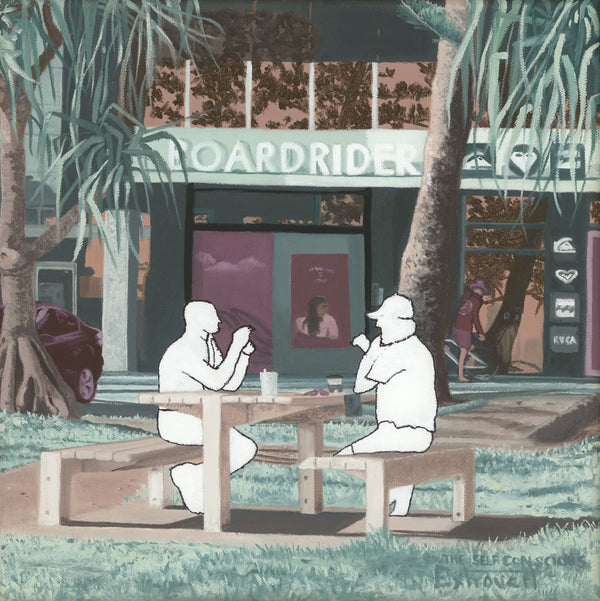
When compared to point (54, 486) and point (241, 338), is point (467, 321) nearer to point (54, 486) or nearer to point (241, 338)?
point (241, 338)

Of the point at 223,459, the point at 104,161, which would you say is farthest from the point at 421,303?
the point at 223,459

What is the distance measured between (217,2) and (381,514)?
13.7 metres

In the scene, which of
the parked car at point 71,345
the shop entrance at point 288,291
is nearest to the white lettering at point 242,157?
the shop entrance at point 288,291

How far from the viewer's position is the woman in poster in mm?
21328

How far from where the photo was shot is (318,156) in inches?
818

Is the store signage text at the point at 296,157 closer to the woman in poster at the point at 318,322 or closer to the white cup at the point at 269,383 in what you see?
the woman in poster at the point at 318,322

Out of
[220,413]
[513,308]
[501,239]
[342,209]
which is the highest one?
[342,209]

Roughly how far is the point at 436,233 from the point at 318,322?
7.56 metres

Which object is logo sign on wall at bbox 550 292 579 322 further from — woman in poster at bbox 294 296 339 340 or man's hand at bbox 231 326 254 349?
man's hand at bbox 231 326 254 349

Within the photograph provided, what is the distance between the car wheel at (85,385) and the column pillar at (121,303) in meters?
5.54

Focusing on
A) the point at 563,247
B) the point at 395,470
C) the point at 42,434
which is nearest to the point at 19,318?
the point at 42,434

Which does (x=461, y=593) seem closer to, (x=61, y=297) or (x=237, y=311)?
(x=237, y=311)

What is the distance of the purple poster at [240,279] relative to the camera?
21.2 meters

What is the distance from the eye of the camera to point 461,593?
605cm
